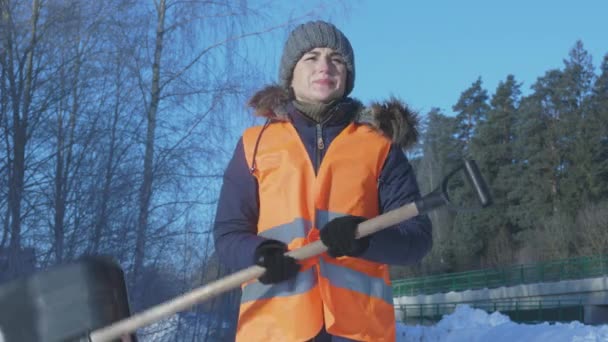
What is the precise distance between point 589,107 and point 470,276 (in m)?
8.36

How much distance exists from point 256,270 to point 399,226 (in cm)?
46

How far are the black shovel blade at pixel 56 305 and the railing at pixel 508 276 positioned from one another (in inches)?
1023

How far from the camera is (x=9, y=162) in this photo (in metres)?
5.29

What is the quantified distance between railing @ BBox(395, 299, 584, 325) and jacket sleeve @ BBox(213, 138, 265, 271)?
21283 millimetres

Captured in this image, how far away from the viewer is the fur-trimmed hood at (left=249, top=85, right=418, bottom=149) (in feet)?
8.04

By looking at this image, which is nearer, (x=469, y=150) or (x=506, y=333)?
(x=506, y=333)

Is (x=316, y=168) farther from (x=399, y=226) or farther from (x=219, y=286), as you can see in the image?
(x=219, y=286)

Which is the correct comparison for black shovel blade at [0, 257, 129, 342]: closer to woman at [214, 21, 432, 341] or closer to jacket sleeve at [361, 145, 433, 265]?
woman at [214, 21, 432, 341]

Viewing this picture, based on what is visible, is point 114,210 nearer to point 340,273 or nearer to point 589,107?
point 340,273

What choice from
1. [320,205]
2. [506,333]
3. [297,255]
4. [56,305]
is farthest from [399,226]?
[506,333]

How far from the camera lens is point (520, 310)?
2517 centimetres

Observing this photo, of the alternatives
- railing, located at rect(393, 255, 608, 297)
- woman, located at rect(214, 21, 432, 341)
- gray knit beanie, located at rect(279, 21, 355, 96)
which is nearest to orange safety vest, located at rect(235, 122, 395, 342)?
woman, located at rect(214, 21, 432, 341)

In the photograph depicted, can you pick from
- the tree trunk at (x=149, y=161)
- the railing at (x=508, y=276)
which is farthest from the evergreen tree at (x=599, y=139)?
the tree trunk at (x=149, y=161)

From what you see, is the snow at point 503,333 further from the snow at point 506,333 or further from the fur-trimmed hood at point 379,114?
the fur-trimmed hood at point 379,114
